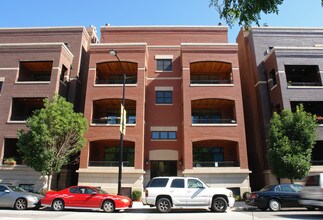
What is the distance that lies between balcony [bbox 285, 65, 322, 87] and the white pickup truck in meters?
15.4

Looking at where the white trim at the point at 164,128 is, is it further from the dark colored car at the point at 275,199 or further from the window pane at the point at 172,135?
the dark colored car at the point at 275,199

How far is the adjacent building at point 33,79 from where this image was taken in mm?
22953

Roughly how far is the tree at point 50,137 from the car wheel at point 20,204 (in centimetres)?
444

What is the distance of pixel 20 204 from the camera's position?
49.4 ft

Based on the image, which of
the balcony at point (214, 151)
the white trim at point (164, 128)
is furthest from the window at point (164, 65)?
the balcony at point (214, 151)

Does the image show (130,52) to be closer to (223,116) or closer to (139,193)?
(223,116)

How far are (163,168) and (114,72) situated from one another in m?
11.4

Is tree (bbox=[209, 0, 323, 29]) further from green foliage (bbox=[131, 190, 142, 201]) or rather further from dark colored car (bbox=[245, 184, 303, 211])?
green foliage (bbox=[131, 190, 142, 201])

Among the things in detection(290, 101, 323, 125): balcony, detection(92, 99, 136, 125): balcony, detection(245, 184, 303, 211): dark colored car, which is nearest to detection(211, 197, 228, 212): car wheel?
detection(245, 184, 303, 211): dark colored car

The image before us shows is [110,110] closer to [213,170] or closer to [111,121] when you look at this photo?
[111,121]

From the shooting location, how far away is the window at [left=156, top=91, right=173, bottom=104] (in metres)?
27.3

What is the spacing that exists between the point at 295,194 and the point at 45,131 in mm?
16911

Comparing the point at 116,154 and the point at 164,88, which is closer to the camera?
the point at 116,154

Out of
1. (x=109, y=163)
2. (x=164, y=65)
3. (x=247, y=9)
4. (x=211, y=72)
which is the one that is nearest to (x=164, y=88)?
(x=164, y=65)
